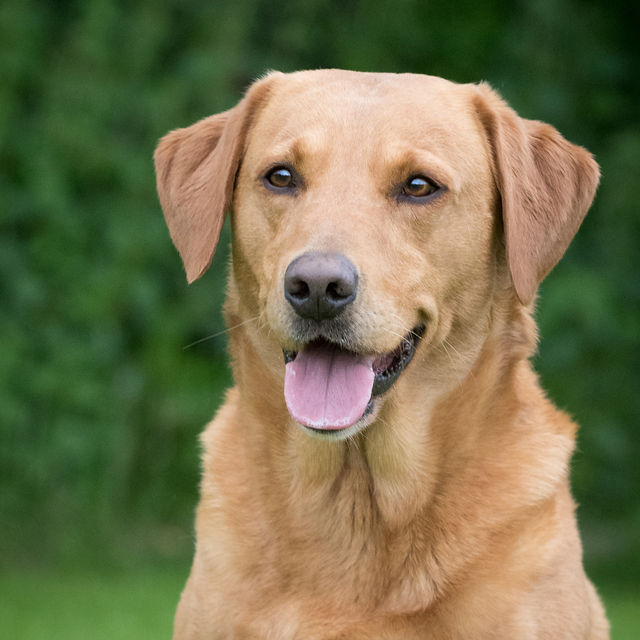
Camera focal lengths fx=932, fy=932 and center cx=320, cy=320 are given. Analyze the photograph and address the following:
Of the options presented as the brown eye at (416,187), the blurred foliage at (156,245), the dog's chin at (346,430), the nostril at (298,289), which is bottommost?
the blurred foliage at (156,245)

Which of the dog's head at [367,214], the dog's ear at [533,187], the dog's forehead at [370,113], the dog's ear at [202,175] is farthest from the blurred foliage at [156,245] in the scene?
the dog's ear at [533,187]

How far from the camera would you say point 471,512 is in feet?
10.4

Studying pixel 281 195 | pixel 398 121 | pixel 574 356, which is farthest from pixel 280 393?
pixel 574 356

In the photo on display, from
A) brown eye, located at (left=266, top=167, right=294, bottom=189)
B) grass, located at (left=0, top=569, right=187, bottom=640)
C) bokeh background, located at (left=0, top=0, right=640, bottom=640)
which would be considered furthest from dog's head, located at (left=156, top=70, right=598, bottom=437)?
bokeh background, located at (left=0, top=0, right=640, bottom=640)

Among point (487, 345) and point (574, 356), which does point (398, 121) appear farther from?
point (574, 356)

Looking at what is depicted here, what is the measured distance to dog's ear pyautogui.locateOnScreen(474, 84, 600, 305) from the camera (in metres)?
3.34

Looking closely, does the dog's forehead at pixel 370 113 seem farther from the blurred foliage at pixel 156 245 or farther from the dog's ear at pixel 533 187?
the blurred foliage at pixel 156 245

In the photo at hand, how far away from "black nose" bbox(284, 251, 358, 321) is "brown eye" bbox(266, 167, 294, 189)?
54 centimetres

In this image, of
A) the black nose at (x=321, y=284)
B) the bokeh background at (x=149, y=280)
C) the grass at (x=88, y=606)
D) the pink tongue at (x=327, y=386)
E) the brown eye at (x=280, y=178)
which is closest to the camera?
the black nose at (x=321, y=284)

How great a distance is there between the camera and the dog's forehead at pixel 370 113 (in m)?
3.28

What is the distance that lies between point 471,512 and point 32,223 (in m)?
5.23

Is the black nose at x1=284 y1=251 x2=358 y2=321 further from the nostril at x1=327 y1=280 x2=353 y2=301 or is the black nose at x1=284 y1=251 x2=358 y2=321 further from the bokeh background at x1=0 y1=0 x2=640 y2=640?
the bokeh background at x1=0 y1=0 x2=640 y2=640

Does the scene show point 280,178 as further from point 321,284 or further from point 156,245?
point 156,245

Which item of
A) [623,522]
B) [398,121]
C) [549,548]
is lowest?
[623,522]
